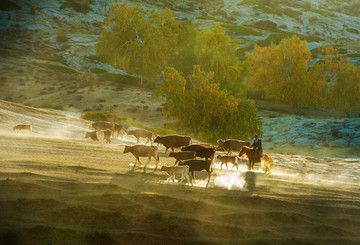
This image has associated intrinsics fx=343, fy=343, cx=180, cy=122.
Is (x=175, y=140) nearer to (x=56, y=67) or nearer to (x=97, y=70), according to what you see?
(x=56, y=67)

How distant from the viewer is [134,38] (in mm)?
53844

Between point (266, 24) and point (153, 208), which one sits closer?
point (153, 208)

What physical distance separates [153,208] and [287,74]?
63.9 m

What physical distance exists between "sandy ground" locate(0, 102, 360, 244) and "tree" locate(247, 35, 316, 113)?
2085 inches

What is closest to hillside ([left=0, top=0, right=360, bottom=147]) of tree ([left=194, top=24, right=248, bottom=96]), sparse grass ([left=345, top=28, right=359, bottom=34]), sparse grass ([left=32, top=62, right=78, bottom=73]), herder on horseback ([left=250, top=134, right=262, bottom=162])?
sparse grass ([left=345, top=28, right=359, bottom=34])

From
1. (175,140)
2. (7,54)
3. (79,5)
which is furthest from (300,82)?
(79,5)

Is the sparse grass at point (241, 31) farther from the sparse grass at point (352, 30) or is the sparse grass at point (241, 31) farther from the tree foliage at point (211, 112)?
the tree foliage at point (211, 112)

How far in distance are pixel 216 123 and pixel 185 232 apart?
2924 cm

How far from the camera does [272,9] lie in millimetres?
182125

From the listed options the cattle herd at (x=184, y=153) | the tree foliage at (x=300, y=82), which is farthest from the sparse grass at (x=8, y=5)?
the cattle herd at (x=184, y=153)

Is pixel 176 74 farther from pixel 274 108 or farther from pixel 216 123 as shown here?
pixel 274 108

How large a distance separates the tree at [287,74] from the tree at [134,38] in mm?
19898

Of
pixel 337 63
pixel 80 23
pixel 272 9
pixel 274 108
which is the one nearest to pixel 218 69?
pixel 274 108

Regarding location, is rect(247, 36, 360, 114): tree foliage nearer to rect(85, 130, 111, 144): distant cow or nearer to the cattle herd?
the cattle herd
